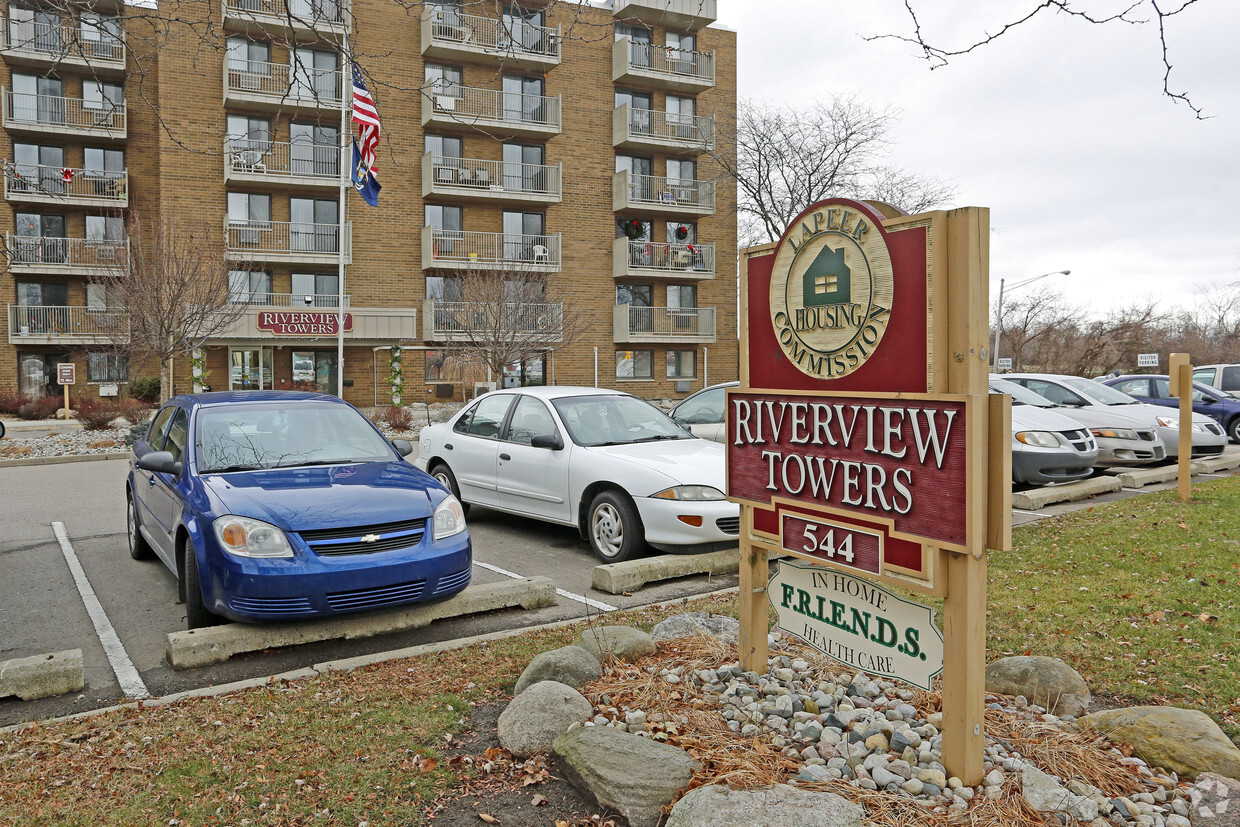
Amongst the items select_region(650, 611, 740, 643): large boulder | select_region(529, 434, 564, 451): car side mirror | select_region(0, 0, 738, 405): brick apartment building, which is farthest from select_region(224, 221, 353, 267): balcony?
select_region(650, 611, 740, 643): large boulder

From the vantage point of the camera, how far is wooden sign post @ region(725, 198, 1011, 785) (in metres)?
3.16

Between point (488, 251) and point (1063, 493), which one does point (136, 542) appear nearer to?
point (1063, 493)

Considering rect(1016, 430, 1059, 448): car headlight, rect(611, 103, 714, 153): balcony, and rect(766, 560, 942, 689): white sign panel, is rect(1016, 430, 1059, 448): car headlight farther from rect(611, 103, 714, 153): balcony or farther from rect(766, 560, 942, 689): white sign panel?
rect(611, 103, 714, 153): balcony

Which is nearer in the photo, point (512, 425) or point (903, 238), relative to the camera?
point (903, 238)

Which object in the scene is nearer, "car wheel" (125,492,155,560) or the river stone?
the river stone

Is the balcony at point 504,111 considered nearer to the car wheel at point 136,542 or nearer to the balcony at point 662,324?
the balcony at point 662,324

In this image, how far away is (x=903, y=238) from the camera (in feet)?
10.9

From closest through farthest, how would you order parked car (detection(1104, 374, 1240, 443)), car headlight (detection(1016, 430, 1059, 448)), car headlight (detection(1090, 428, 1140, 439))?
1. car headlight (detection(1016, 430, 1059, 448))
2. car headlight (detection(1090, 428, 1140, 439))
3. parked car (detection(1104, 374, 1240, 443))

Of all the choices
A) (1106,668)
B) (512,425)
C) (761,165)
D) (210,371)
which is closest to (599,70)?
(761,165)

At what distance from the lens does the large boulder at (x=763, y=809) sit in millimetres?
2801

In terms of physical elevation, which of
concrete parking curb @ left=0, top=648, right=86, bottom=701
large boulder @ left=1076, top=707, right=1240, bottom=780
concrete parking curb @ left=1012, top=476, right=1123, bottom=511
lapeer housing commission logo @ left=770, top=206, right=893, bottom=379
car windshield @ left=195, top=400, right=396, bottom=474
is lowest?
concrete parking curb @ left=0, top=648, right=86, bottom=701

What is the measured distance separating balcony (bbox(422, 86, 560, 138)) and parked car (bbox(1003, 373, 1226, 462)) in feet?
77.5

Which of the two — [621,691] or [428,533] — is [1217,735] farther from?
[428,533]

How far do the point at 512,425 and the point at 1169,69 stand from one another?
641 centimetres
